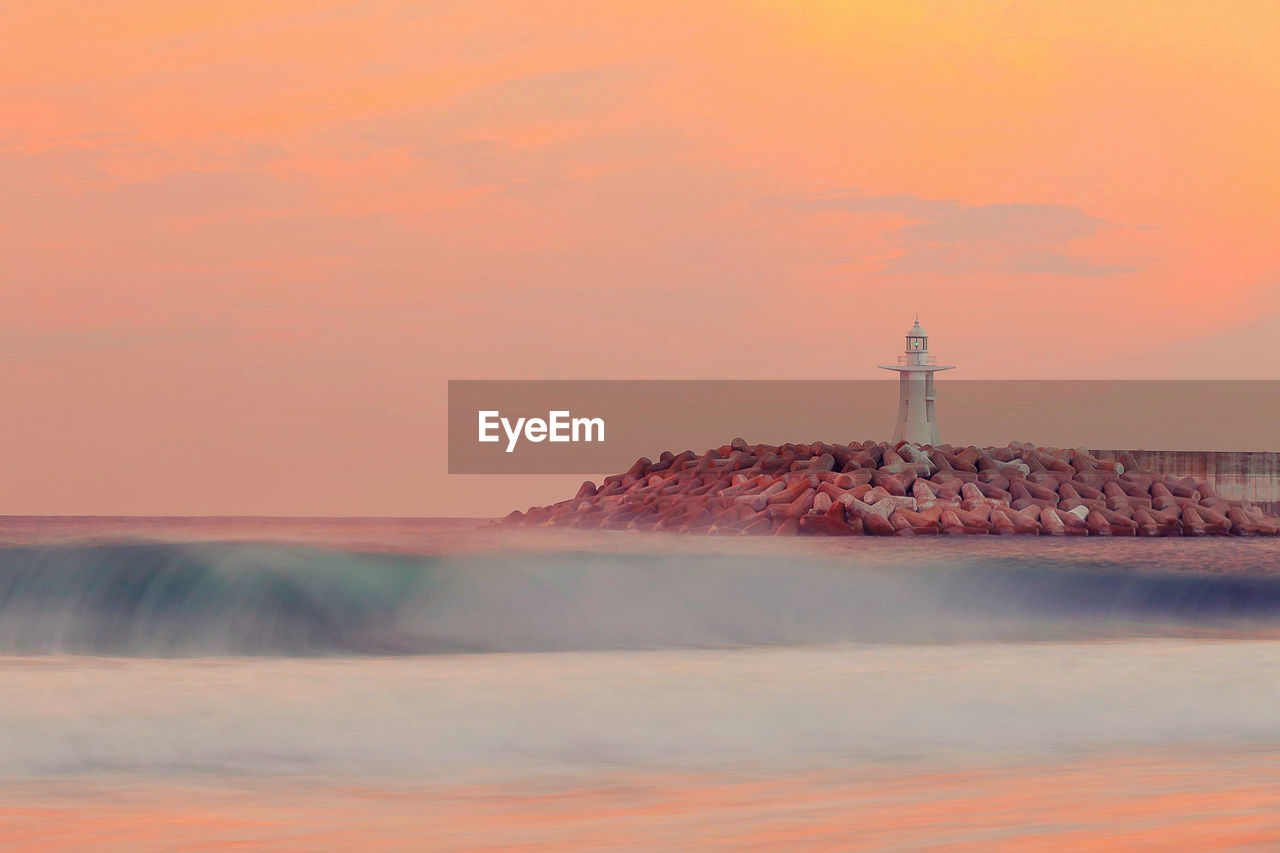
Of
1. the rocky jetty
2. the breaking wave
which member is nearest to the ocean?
the breaking wave

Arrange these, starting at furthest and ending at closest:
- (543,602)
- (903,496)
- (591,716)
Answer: (903,496)
(543,602)
(591,716)

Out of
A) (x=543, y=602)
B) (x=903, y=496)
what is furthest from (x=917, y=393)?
(x=543, y=602)

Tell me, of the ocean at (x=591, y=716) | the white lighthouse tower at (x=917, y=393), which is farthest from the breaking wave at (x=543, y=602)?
the white lighthouse tower at (x=917, y=393)

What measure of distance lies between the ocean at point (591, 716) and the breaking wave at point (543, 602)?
6cm

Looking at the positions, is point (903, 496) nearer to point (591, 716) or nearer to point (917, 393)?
point (917, 393)

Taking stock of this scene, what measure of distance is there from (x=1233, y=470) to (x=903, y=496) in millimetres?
13596

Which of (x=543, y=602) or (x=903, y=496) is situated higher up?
(x=903, y=496)

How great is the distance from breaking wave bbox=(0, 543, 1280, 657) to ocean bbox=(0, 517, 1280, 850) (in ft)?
0.19

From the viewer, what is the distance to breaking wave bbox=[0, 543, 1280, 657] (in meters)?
12.5

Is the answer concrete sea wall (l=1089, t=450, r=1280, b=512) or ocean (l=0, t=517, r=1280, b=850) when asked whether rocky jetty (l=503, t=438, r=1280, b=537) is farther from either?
ocean (l=0, t=517, r=1280, b=850)

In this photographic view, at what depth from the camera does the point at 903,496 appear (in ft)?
87.4

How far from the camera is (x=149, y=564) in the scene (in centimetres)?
1462

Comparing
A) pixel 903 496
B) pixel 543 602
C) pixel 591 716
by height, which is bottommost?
pixel 543 602

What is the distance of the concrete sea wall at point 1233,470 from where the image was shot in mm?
35594
